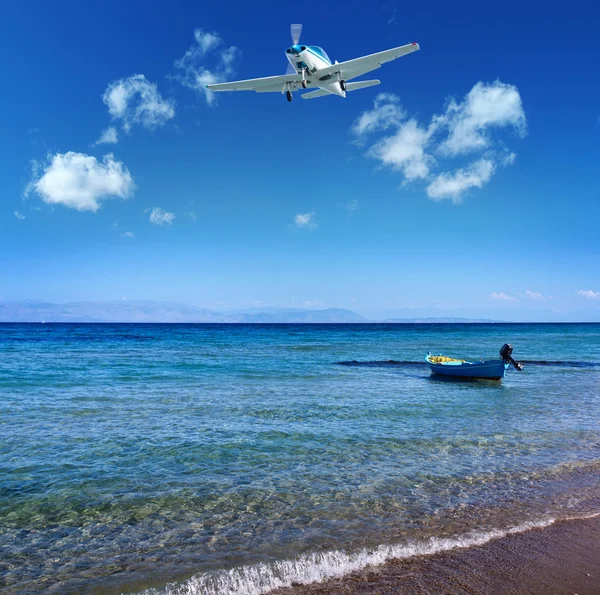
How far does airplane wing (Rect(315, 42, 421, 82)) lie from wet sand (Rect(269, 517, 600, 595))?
1924cm

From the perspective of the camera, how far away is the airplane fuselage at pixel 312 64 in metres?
20.4

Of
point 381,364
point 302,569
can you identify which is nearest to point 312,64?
point 302,569

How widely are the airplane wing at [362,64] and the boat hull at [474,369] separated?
16.9 m

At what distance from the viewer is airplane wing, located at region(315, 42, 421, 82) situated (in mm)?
20234

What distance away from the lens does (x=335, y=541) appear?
6832mm

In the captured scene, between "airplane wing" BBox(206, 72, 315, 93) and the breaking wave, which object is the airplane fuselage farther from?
the breaking wave

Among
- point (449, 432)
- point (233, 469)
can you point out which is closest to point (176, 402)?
point (233, 469)

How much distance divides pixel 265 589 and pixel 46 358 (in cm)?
3651

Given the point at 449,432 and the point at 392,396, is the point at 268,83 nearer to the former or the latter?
the point at 392,396

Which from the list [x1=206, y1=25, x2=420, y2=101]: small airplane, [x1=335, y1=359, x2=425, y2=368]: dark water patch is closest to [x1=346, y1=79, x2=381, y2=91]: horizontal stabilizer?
[x1=206, y1=25, x2=420, y2=101]: small airplane

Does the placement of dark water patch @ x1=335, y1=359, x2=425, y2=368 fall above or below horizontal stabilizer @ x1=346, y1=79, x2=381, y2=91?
below

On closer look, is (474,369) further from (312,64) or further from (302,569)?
(302,569)

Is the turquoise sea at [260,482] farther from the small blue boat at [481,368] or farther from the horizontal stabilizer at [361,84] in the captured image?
the horizontal stabilizer at [361,84]

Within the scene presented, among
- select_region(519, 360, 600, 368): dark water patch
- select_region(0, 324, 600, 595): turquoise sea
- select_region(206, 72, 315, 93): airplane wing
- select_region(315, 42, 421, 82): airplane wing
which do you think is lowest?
select_region(519, 360, 600, 368): dark water patch
